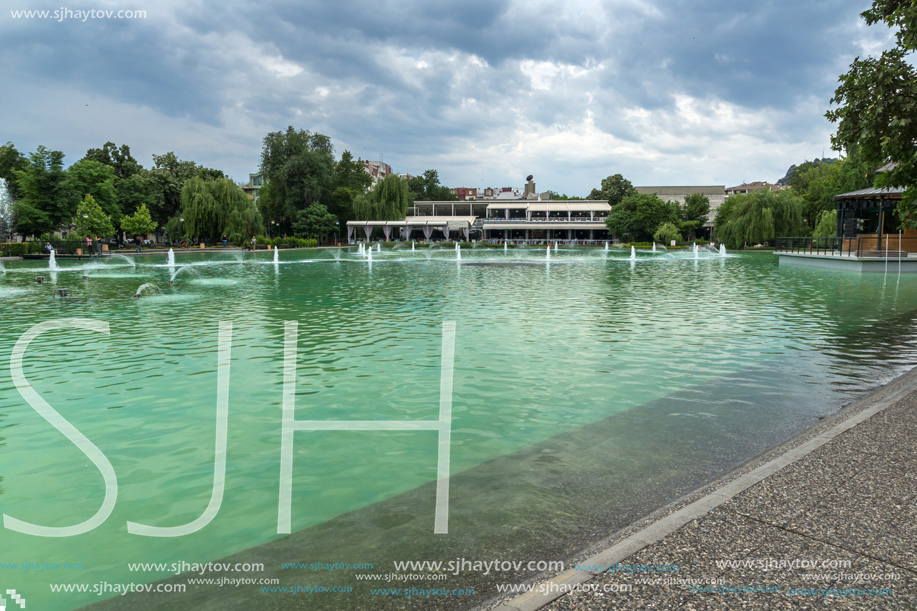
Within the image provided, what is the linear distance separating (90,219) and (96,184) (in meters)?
6.20

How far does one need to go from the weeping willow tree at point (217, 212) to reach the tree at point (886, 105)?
2201 inches

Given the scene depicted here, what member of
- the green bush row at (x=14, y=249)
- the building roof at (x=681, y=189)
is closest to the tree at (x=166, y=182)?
the green bush row at (x=14, y=249)

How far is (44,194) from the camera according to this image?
48.8m

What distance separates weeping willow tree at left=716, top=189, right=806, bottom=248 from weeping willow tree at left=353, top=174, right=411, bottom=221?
40796mm

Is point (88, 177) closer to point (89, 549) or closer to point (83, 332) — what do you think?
point (83, 332)

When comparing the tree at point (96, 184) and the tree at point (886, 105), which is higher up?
the tree at point (96, 184)

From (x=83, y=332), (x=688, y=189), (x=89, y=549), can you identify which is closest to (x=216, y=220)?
(x=83, y=332)

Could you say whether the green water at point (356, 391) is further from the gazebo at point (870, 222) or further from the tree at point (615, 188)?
the tree at point (615, 188)

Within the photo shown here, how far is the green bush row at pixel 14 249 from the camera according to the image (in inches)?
1693

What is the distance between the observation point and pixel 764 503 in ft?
12.9

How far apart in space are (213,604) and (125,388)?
563cm

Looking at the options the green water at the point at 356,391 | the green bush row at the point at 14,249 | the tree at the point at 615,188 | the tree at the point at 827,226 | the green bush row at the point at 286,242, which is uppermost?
the tree at the point at 615,188

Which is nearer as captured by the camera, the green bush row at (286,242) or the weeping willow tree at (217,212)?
the weeping willow tree at (217,212)

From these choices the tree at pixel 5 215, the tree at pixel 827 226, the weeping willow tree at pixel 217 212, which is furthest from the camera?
the weeping willow tree at pixel 217 212
